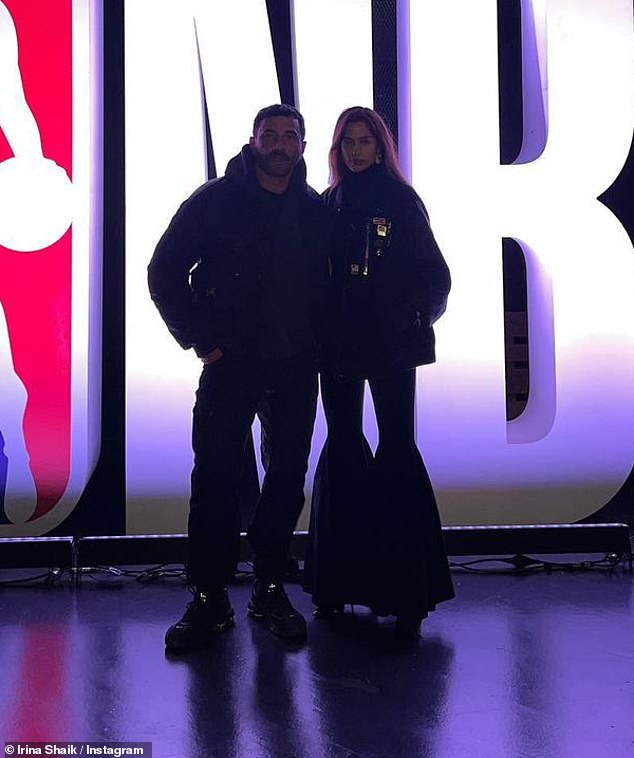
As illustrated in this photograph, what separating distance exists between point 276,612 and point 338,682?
1.19 ft

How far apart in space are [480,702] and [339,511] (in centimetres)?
64

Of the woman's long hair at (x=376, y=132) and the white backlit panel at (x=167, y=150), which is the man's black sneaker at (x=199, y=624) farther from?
the woman's long hair at (x=376, y=132)

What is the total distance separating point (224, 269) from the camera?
1883 millimetres

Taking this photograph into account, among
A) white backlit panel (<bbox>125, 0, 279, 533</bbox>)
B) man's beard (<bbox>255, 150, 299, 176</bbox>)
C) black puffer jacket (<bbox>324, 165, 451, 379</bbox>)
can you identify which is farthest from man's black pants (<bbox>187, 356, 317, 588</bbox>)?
white backlit panel (<bbox>125, 0, 279, 533</bbox>)

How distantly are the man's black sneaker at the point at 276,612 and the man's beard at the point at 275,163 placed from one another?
1083mm

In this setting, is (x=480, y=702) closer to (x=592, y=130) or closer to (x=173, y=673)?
(x=173, y=673)

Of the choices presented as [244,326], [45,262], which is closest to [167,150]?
[45,262]

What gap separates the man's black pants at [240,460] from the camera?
6.14 feet

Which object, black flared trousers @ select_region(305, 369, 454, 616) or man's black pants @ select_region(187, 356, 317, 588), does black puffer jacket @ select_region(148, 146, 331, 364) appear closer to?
man's black pants @ select_region(187, 356, 317, 588)

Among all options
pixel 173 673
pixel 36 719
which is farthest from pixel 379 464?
pixel 36 719

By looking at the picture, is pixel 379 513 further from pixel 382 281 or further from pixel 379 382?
pixel 382 281

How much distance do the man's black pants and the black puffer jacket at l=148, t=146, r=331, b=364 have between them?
77 mm

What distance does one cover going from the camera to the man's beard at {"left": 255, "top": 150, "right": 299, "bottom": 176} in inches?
75.2

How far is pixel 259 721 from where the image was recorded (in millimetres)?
1404
